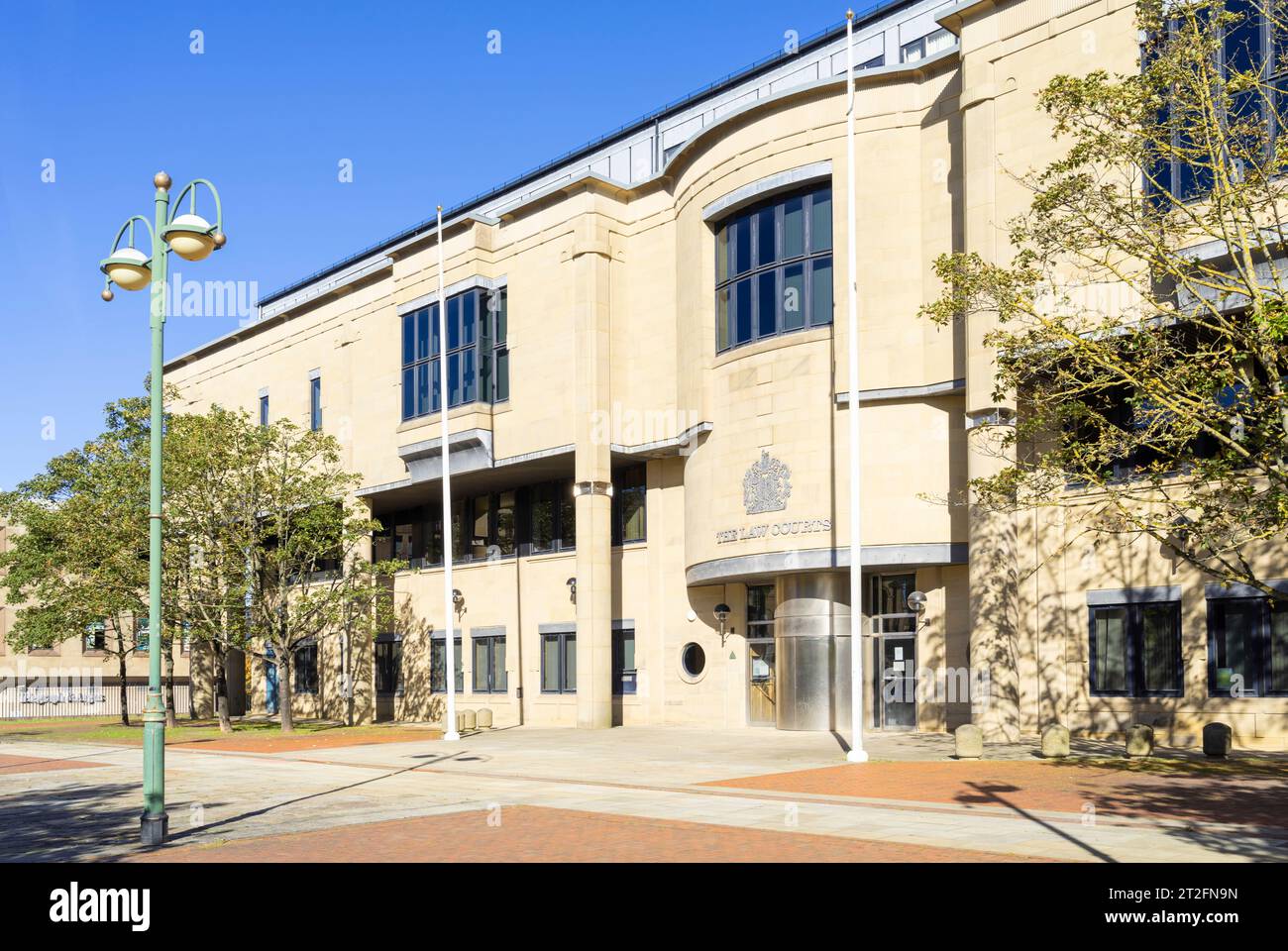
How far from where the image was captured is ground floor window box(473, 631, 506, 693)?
143 feet

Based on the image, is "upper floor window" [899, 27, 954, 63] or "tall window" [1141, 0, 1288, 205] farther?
"upper floor window" [899, 27, 954, 63]

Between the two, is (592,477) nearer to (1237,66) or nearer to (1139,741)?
(1139,741)

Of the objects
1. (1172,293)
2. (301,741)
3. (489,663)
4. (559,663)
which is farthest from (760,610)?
(1172,293)

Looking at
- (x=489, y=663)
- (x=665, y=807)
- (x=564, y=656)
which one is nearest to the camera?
(x=665, y=807)

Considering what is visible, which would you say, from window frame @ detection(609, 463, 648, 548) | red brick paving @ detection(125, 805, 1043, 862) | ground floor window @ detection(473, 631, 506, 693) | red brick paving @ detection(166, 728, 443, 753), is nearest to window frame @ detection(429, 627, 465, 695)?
ground floor window @ detection(473, 631, 506, 693)

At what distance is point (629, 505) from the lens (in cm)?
4016

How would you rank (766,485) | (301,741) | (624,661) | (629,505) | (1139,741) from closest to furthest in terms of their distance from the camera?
(1139,741), (766,485), (301,741), (624,661), (629,505)

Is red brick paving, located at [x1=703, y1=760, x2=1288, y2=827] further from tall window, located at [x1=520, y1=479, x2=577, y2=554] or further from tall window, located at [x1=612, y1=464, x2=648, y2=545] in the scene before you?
tall window, located at [x1=520, y1=479, x2=577, y2=554]

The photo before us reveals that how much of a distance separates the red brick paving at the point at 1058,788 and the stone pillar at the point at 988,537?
521 cm

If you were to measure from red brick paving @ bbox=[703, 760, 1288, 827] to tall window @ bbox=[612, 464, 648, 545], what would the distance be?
55.6 feet

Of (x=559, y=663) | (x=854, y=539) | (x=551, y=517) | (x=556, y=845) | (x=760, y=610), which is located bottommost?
(x=559, y=663)

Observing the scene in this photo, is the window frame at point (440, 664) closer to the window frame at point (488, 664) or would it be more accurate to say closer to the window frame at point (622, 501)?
the window frame at point (488, 664)

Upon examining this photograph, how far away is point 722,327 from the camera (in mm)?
34844

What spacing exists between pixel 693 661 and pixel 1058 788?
62.6ft
